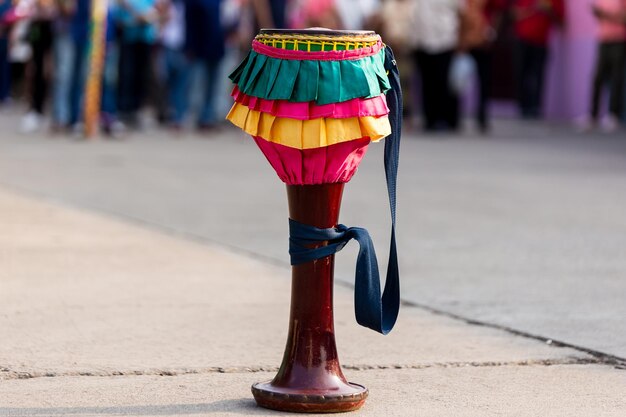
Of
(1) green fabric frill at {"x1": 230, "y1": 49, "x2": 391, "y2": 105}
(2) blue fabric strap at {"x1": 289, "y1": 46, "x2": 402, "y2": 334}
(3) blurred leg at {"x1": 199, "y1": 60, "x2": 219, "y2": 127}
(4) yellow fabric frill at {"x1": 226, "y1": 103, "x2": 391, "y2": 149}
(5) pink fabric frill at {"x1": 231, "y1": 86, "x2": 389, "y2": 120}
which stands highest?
(1) green fabric frill at {"x1": 230, "y1": 49, "x2": 391, "y2": 105}

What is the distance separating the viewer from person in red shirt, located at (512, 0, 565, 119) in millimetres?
19375

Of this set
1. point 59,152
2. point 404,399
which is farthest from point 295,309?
point 59,152

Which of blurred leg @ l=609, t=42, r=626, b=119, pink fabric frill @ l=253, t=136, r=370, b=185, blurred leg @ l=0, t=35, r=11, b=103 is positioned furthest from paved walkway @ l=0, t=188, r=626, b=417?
blurred leg @ l=0, t=35, r=11, b=103

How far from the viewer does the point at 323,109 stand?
4.31 m

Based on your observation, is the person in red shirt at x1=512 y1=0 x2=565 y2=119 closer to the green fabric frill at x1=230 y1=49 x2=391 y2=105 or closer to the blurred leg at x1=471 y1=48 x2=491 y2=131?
the blurred leg at x1=471 y1=48 x2=491 y2=131

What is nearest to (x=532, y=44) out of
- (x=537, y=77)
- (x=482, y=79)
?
(x=537, y=77)

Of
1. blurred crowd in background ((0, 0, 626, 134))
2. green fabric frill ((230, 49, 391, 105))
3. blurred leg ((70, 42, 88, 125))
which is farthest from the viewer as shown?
blurred crowd in background ((0, 0, 626, 134))

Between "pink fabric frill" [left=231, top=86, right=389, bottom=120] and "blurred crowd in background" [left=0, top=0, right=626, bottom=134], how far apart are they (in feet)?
39.6

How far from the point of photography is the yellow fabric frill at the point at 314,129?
170 inches

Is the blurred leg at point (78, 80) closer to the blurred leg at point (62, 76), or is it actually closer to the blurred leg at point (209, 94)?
the blurred leg at point (62, 76)

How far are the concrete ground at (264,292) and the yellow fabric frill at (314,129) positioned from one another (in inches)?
33.0

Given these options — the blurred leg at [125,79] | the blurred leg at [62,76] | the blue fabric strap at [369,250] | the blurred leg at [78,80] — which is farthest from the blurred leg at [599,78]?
the blue fabric strap at [369,250]

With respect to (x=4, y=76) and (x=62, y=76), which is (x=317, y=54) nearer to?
(x=62, y=76)

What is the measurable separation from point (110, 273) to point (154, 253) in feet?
2.55
